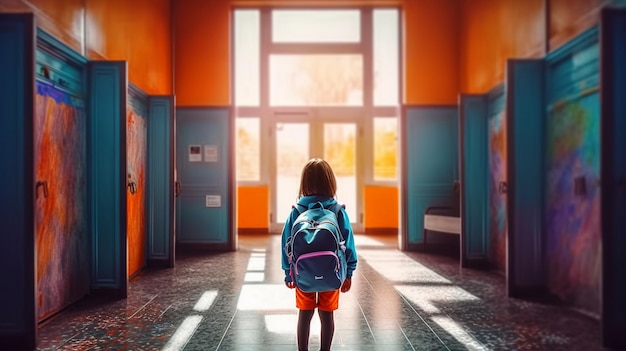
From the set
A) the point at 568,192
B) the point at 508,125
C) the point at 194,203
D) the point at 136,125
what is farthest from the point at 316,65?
the point at 568,192

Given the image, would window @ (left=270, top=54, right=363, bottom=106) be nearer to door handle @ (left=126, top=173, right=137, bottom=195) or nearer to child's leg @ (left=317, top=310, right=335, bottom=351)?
door handle @ (left=126, top=173, right=137, bottom=195)

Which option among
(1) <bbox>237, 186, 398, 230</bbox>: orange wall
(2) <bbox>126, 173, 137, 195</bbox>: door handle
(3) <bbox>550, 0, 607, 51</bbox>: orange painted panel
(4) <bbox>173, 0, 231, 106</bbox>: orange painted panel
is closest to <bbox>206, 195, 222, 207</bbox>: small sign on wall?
(1) <bbox>237, 186, 398, 230</bbox>: orange wall

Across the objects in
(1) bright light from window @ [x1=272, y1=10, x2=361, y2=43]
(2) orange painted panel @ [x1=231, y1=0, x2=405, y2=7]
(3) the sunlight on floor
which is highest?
(2) orange painted panel @ [x1=231, y1=0, x2=405, y2=7]

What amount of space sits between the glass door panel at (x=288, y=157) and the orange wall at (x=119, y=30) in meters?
2.20

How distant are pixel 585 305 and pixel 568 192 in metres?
0.87

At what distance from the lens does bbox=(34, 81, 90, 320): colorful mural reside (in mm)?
3350

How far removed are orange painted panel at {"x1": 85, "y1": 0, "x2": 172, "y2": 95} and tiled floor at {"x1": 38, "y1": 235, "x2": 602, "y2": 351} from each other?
2.28 metres

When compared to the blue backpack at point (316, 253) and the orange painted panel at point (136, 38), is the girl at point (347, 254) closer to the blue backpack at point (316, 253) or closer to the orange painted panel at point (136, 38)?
the blue backpack at point (316, 253)

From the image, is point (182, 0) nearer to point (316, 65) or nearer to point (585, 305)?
point (316, 65)

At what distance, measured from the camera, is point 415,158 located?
22.6ft

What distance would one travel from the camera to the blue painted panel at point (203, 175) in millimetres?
7016

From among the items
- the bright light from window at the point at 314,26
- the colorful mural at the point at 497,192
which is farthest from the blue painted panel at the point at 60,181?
the bright light from window at the point at 314,26

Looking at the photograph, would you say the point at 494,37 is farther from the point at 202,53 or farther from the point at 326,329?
the point at 326,329

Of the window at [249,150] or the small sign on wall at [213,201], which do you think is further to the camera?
the window at [249,150]
